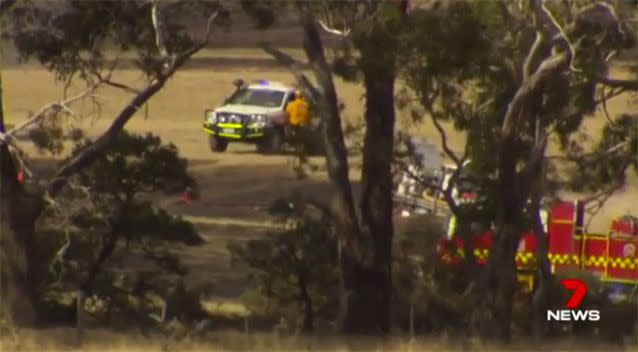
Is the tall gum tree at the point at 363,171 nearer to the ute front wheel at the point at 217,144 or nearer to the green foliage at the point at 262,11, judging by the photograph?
the green foliage at the point at 262,11

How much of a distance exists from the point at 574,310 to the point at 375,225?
3.08m

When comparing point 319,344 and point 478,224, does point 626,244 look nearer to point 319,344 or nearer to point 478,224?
point 478,224

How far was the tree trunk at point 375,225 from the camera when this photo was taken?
17984 mm

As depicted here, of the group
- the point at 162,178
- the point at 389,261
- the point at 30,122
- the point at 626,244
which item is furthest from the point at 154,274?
the point at 626,244

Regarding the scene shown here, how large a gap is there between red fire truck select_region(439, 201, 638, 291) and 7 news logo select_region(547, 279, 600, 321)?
30.7 inches

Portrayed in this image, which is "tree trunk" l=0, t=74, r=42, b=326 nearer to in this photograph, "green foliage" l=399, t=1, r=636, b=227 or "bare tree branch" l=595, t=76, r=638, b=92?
"green foliage" l=399, t=1, r=636, b=227

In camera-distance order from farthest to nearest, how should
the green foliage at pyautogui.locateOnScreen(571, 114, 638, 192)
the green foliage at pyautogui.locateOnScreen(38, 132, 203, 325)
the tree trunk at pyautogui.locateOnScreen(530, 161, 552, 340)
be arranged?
the green foliage at pyautogui.locateOnScreen(571, 114, 638, 192) < the green foliage at pyautogui.locateOnScreen(38, 132, 203, 325) < the tree trunk at pyautogui.locateOnScreen(530, 161, 552, 340)

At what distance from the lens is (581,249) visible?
2089cm

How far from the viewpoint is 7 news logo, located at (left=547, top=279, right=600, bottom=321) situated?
18250mm

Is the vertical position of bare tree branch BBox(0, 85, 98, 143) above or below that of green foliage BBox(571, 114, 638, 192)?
above

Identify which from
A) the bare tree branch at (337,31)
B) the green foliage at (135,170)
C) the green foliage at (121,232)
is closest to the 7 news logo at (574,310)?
the bare tree branch at (337,31)

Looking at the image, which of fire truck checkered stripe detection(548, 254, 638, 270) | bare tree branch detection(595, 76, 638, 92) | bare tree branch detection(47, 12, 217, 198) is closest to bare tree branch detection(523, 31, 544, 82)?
bare tree branch detection(595, 76, 638, 92)

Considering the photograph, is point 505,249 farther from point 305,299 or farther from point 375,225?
point 305,299

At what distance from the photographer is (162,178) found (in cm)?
2002
